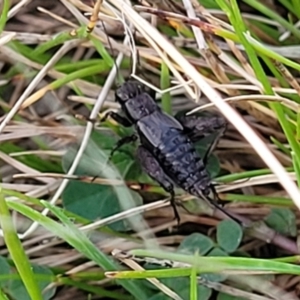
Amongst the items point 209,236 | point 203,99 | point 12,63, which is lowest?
point 209,236

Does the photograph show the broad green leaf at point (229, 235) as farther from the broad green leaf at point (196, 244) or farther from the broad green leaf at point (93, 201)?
the broad green leaf at point (93, 201)

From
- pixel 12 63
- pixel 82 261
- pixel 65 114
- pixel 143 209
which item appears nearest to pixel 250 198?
pixel 143 209

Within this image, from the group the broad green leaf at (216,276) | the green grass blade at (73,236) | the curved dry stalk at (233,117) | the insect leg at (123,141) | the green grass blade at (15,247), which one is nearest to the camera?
the curved dry stalk at (233,117)

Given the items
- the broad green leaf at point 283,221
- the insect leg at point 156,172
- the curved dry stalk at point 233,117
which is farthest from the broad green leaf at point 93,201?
the curved dry stalk at point 233,117

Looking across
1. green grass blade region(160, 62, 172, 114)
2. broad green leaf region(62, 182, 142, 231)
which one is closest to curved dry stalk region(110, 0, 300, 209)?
green grass blade region(160, 62, 172, 114)

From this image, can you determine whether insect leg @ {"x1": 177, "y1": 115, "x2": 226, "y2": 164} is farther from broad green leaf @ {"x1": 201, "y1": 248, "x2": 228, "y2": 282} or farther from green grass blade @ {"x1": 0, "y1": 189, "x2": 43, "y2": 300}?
green grass blade @ {"x1": 0, "y1": 189, "x2": 43, "y2": 300}

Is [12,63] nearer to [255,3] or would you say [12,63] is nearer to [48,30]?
[48,30]

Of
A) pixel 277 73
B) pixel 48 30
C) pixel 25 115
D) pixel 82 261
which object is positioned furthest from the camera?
pixel 48 30
